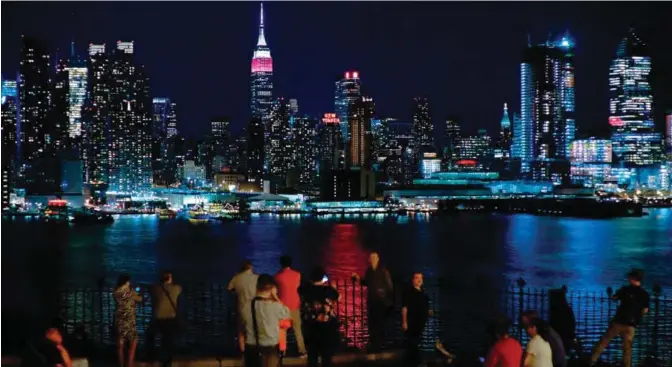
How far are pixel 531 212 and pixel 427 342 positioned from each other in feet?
485

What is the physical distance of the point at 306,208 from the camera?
6225 inches

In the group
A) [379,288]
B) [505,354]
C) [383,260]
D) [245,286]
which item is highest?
[245,286]

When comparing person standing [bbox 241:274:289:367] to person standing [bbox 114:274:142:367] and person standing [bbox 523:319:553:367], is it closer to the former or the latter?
person standing [bbox 114:274:142:367]

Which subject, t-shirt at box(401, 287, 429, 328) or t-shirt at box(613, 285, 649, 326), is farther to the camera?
t-shirt at box(613, 285, 649, 326)

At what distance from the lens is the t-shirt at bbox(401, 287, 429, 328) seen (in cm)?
916

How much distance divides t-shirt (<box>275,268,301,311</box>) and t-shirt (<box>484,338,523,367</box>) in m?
2.56

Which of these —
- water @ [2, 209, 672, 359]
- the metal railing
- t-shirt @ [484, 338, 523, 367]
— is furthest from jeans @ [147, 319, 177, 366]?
water @ [2, 209, 672, 359]

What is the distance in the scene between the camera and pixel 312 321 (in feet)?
28.2

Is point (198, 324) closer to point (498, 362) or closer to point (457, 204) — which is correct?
point (498, 362)

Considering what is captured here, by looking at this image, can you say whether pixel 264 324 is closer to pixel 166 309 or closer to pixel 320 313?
pixel 320 313

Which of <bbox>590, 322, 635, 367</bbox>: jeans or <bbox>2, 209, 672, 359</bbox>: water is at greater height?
<bbox>590, 322, 635, 367</bbox>: jeans

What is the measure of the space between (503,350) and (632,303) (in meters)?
2.90

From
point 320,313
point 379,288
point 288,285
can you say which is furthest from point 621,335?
point 288,285

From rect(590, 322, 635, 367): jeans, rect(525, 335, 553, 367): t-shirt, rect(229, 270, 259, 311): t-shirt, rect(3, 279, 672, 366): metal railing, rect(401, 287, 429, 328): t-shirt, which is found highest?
rect(229, 270, 259, 311): t-shirt
